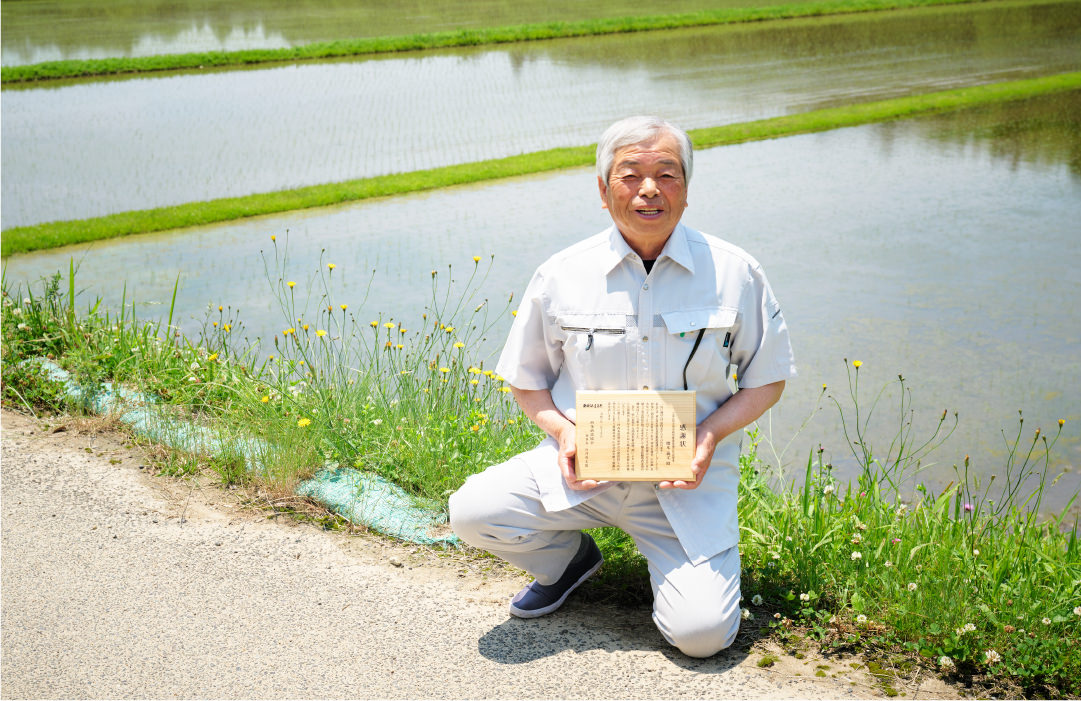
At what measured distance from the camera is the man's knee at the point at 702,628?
2.82m

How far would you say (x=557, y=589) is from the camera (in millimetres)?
3217

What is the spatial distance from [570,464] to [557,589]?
47 cm

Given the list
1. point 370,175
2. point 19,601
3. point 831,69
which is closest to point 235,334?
point 19,601

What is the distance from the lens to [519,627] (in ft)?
10.3

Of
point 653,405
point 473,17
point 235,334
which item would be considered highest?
point 473,17

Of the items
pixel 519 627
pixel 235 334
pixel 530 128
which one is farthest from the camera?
pixel 530 128

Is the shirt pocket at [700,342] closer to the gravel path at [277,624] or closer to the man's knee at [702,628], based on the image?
the man's knee at [702,628]

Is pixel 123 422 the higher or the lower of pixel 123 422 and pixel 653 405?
the lower

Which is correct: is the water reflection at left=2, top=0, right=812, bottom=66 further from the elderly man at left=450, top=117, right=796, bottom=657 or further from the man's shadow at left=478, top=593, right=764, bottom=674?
the man's shadow at left=478, top=593, right=764, bottom=674

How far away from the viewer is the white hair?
2.95 meters

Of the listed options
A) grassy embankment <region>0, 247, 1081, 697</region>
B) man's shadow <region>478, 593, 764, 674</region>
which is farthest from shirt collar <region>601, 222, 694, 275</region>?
man's shadow <region>478, 593, 764, 674</region>

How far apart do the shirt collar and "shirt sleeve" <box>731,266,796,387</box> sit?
20 centimetres

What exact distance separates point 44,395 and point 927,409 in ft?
15.0

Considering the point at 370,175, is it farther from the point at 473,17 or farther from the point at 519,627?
the point at 473,17
